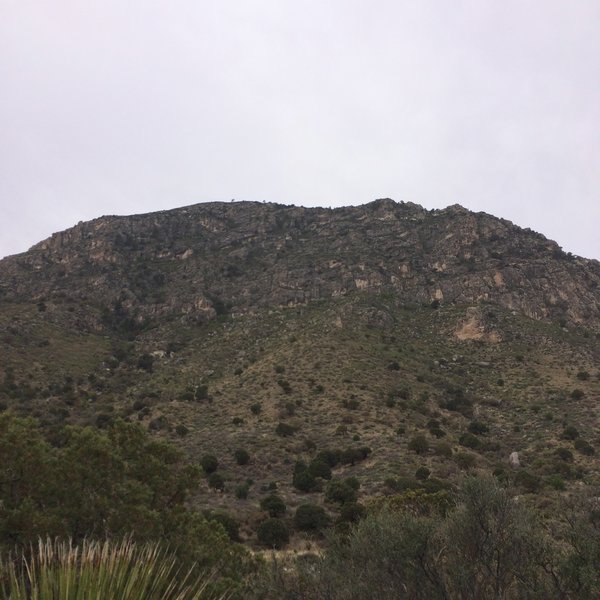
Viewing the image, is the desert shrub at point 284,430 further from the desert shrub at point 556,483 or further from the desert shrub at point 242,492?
the desert shrub at point 556,483

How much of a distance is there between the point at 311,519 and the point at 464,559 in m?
14.7

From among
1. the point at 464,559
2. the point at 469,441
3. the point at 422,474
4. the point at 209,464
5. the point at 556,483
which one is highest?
the point at 464,559

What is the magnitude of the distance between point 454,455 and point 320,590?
26.8 m

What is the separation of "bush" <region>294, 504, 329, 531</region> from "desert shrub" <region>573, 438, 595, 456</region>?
22.8 meters

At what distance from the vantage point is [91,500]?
11.4 metres

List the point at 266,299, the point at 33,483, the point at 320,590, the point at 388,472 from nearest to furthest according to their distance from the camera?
the point at 320,590 < the point at 33,483 < the point at 388,472 < the point at 266,299

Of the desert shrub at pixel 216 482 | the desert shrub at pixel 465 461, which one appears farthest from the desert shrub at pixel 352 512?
the desert shrub at pixel 465 461

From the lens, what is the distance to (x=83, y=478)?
1179 cm

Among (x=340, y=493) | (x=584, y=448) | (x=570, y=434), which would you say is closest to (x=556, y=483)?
(x=584, y=448)

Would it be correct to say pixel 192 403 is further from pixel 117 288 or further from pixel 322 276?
pixel 117 288

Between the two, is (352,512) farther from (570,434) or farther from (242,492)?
(570,434)

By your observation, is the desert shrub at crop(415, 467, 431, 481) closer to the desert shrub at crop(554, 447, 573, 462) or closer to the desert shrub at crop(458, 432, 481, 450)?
the desert shrub at crop(458, 432, 481, 450)

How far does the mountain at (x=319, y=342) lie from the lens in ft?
120

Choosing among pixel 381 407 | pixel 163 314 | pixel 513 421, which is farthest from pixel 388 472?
pixel 163 314
